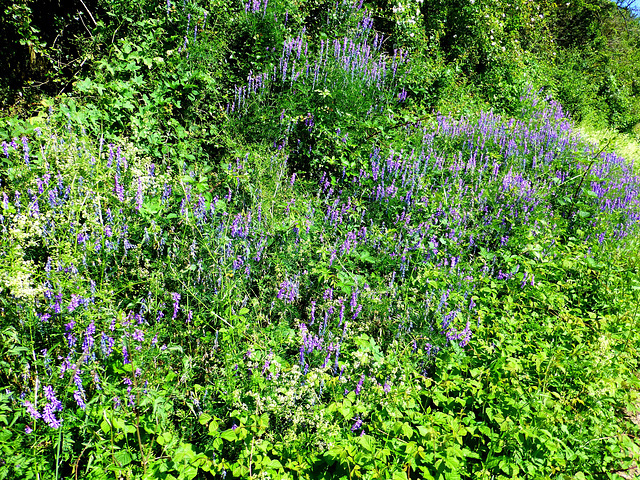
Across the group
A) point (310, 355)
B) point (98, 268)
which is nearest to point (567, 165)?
point (310, 355)

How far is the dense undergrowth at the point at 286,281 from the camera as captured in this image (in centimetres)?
201

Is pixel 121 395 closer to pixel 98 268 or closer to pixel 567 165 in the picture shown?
pixel 98 268

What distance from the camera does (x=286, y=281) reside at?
2807 mm

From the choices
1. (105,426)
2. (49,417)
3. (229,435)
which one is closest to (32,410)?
(49,417)

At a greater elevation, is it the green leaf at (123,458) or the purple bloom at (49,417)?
the purple bloom at (49,417)

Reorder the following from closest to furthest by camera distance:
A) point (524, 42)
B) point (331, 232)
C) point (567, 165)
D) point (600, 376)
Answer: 1. point (600, 376)
2. point (331, 232)
3. point (567, 165)
4. point (524, 42)

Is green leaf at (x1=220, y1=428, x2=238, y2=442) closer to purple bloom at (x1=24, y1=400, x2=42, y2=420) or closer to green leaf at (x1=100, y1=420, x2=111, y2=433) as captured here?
green leaf at (x1=100, y1=420, x2=111, y2=433)

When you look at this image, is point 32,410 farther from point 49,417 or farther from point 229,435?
point 229,435

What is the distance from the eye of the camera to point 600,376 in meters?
2.74

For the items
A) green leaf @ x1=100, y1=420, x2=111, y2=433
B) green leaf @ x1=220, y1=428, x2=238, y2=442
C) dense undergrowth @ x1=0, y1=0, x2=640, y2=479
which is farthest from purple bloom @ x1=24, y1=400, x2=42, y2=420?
green leaf @ x1=220, y1=428, x2=238, y2=442

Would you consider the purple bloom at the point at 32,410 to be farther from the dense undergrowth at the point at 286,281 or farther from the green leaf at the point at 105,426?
the green leaf at the point at 105,426

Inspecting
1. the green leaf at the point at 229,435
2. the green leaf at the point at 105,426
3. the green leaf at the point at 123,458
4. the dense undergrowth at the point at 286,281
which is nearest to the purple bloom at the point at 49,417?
the dense undergrowth at the point at 286,281

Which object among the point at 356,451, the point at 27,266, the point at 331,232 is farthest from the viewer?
the point at 331,232

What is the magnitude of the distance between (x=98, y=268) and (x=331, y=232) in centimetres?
180
